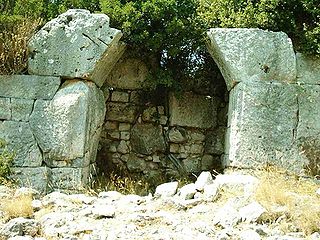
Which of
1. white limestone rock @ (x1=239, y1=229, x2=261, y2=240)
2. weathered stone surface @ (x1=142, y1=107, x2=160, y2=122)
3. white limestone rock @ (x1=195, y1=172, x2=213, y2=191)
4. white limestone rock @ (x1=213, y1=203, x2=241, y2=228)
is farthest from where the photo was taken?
weathered stone surface @ (x1=142, y1=107, x2=160, y2=122)

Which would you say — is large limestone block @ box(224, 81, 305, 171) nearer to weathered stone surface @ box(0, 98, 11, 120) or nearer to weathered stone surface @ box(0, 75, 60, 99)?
weathered stone surface @ box(0, 75, 60, 99)

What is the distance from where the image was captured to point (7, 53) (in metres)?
6.74

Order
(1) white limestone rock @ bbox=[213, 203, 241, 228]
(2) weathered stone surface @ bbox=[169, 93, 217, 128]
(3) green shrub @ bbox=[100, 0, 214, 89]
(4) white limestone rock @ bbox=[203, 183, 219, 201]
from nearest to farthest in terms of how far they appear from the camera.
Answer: (1) white limestone rock @ bbox=[213, 203, 241, 228] < (4) white limestone rock @ bbox=[203, 183, 219, 201] < (3) green shrub @ bbox=[100, 0, 214, 89] < (2) weathered stone surface @ bbox=[169, 93, 217, 128]

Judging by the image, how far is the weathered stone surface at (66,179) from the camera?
6.48 metres

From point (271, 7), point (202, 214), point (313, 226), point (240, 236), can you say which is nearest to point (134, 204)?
point (202, 214)

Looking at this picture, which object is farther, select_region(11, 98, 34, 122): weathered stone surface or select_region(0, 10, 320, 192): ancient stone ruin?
select_region(11, 98, 34, 122): weathered stone surface

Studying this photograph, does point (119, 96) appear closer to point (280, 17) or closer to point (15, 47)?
point (15, 47)

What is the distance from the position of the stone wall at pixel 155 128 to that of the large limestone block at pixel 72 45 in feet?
5.56

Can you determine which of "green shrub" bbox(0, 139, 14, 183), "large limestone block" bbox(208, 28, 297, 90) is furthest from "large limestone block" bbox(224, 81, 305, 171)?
"green shrub" bbox(0, 139, 14, 183)

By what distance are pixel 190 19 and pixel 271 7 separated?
134cm

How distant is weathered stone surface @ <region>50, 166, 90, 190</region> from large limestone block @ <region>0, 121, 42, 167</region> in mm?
279

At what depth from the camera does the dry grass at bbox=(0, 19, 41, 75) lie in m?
6.70

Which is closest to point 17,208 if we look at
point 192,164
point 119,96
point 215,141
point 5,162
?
point 5,162

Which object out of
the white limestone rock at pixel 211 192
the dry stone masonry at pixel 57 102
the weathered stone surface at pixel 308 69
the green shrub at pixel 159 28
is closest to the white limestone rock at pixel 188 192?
the white limestone rock at pixel 211 192
